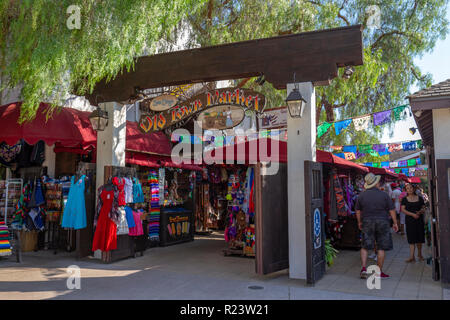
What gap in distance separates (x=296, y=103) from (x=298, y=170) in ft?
4.07

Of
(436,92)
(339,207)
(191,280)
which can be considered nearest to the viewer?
(436,92)

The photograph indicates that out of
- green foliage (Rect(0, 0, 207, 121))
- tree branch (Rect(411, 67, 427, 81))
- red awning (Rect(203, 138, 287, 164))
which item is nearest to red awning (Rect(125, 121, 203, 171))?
red awning (Rect(203, 138, 287, 164))

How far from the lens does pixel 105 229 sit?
775cm

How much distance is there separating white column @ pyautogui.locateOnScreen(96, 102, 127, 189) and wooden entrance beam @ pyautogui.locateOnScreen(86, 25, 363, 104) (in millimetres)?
298

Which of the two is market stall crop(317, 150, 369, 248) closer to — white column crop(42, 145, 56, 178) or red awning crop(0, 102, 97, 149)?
red awning crop(0, 102, 97, 149)

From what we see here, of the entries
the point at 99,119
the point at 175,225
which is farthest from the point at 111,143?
the point at 175,225

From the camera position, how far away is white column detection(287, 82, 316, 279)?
6633 millimetres

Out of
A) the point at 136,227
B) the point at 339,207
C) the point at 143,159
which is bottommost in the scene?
the point at 136,227

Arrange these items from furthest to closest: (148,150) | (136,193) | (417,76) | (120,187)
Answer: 1. (417,76)
2. (148,150)
3. (136,193)
4. (120,187)

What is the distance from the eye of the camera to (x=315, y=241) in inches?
245

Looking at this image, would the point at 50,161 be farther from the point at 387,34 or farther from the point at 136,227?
the point at 387,34

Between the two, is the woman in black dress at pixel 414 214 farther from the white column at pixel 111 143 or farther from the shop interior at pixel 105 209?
the white column at pixel 111 143

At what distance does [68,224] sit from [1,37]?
4022mm
